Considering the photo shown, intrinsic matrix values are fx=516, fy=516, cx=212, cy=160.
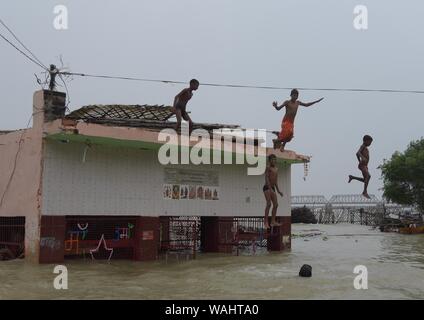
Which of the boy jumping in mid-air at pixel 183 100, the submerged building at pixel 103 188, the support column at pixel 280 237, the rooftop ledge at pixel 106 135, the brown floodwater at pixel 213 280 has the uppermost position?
the boy jumping in mid-air at pixel 183 100

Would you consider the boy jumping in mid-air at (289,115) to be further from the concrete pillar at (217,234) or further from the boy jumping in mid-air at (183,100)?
the concrete pillar at (217,234)

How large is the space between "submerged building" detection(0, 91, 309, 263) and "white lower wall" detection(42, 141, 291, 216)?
3 centimetres

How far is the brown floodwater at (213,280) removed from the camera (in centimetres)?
997

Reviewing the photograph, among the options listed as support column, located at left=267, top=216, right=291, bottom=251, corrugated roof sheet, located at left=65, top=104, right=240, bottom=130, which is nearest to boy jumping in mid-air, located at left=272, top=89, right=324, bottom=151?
corrugated roof sheet, located at left=65, top=104, right=240, bottom=130

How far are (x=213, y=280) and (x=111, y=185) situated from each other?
5404 mm

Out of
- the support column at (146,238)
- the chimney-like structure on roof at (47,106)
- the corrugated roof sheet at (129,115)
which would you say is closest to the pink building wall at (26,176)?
the chimney-like structure on roof at (47,106)

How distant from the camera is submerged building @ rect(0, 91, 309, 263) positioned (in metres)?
14.5

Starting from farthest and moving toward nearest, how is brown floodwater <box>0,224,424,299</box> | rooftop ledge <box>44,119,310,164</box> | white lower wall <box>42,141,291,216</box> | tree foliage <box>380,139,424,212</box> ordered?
tree foliage <box>380,139,424,212</box> < white lower wall <box>42,141,291,216</box> < rooftop ledge <box>44,119,310,164</box> < brown floodwater <box>0,224,424,299</box>

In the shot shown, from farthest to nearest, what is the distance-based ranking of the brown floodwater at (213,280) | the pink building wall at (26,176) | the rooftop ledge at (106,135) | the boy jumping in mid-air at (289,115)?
the pink building wall at (26,176), the rooftop ledge at (106,135), the boy jumping in mid-air at (289,115), the brown floodwater at (213,280)

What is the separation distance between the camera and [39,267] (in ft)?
44.5

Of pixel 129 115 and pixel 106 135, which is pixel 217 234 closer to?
pixel 129 115

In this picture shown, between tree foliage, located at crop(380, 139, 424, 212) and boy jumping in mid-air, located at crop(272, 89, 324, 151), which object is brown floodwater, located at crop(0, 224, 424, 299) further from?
tree foliage, located at crop(380, 139, 424, 212)

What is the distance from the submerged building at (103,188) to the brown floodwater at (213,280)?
3.30ft

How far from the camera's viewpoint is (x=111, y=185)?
52.1ft
